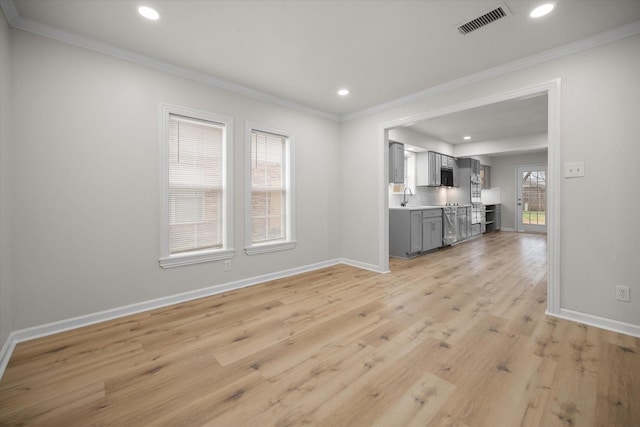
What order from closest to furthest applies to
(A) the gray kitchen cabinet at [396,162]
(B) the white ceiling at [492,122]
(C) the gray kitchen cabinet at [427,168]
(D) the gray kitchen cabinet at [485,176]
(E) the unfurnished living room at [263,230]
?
(E) the unfurnished living room at [263,230]
(B) the white ceiling at [492,122]
(A) the gray kitchen cabinet at [396,162]
(C) the gray kitchen cabinet at [427,168]
(D) the gray kitchen cabinet at [485,176]

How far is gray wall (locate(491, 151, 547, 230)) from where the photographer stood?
30.4 ft

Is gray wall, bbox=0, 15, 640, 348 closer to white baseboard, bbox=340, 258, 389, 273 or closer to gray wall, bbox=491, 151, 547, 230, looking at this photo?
white baseboard, bbox=340, 258, 389, 273

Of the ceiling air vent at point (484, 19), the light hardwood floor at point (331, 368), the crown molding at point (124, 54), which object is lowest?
the light hardwood floor at point (331, 368)

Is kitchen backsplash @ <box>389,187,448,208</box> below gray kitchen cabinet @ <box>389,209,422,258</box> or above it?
above

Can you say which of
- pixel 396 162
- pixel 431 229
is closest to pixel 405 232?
pixel 431 229

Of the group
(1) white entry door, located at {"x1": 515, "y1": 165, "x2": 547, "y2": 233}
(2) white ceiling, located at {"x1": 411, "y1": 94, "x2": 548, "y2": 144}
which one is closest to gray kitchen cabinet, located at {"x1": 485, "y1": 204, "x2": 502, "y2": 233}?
(1) white entry door, located at {"x1": 515, "y1": 165, "x2": 547, "y2": 233}

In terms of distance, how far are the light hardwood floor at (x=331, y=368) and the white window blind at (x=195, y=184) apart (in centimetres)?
79

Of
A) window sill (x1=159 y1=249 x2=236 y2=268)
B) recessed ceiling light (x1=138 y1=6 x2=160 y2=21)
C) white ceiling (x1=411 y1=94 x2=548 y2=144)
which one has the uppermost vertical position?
white ceiling (x1=411 y1=94 x2=548 y2=144)

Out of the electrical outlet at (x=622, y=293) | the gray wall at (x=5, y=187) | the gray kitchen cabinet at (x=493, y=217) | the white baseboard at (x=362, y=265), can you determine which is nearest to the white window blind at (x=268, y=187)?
the white baseboard at (x=362, y=265)

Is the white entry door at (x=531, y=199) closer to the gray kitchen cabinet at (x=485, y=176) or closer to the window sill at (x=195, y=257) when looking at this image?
the gray kitchen cabinet at (x=485, y=176)

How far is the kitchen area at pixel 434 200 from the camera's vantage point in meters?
5.55

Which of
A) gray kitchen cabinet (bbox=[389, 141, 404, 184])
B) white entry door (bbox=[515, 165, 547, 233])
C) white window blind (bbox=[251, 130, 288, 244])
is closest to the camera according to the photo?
white window blind (bbox=[251, 130, 288, 244])

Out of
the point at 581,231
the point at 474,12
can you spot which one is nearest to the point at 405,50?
the point at 474,12

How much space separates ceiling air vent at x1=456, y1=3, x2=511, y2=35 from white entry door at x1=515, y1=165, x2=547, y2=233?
8.41m
